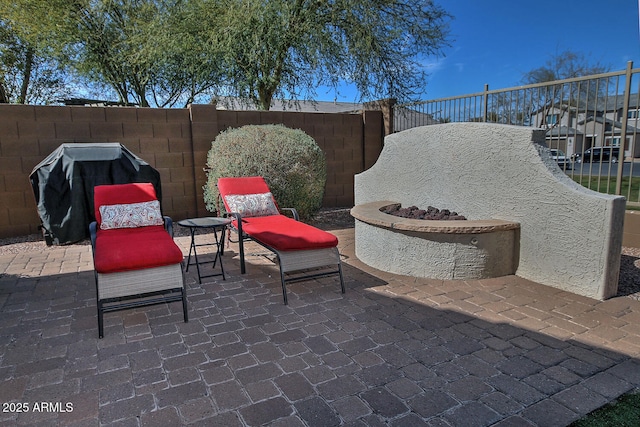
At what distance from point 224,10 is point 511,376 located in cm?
873

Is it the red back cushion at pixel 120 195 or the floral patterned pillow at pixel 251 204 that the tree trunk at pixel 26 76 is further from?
the floral patterned pillow at pixel 251 204

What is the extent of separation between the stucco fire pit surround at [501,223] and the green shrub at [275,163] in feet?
5.88

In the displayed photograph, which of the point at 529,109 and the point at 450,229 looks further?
the point at 529,109

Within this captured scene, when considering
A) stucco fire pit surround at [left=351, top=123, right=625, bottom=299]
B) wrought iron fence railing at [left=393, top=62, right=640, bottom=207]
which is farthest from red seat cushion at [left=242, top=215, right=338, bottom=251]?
wrought iron fence railing at [left=393, top=62, right=640, bottom=207]

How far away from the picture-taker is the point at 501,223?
13.7 feet

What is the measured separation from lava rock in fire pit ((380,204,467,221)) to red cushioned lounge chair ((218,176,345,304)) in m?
1.05

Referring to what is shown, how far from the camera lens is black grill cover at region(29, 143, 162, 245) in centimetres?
572

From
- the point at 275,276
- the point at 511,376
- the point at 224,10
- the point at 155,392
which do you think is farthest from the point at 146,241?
the point at 224,10

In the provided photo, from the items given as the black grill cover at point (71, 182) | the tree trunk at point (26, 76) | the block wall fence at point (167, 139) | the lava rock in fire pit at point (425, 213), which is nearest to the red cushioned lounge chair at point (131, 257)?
the black grill cover at point (71, 182)

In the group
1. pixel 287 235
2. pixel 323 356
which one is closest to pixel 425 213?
pixel 287 235

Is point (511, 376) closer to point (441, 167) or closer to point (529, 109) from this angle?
point (441, 167)

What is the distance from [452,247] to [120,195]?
145 inches

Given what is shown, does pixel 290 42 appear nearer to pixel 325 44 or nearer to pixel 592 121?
pixel 325 44

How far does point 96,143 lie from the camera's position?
6531 millimetres
